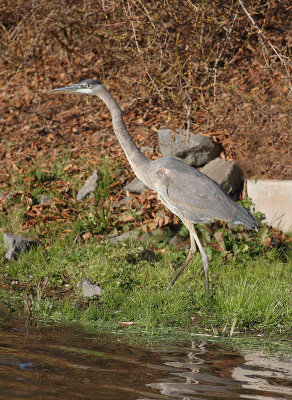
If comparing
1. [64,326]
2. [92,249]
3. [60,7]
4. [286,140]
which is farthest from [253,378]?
[60,7]

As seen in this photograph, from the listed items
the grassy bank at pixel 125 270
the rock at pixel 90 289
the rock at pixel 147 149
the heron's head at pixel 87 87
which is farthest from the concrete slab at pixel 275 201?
the rock at pixel 90 289

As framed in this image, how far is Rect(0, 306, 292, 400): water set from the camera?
3.60 metres

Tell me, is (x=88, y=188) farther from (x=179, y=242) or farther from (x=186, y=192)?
(x=186, y=192)

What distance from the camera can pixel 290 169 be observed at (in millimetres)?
8398

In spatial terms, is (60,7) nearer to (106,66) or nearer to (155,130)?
(106,66)

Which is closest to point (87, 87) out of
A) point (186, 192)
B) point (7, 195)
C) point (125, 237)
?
point (186, 192)

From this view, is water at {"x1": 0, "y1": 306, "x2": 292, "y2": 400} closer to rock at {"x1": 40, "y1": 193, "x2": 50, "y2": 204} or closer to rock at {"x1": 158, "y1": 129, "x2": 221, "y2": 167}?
rock at {"x1": 40, "y1": 193, "x2": 50, "y2": 204}

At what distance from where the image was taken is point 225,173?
8102mm

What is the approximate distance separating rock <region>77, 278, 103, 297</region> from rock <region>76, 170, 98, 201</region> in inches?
97.2

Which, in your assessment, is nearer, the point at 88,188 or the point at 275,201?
the point at 275,201

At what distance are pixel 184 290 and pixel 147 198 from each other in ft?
7.36

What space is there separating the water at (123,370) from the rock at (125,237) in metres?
2.51

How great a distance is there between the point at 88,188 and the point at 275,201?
263 centimetres

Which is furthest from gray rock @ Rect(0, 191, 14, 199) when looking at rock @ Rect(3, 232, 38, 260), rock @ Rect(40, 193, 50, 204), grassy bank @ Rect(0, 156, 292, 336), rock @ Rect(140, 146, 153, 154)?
rock @ Rect(140, 146, 153, 154)
